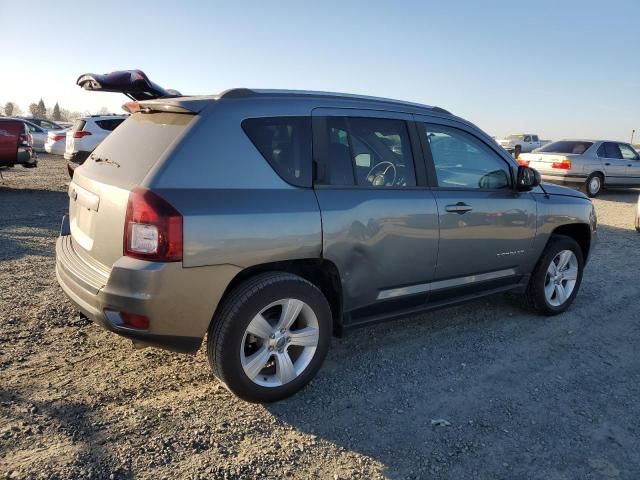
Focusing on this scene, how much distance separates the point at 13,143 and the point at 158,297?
35.6ft

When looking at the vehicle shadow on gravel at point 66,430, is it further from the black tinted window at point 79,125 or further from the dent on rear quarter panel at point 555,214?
the black tinted window at point 79,125

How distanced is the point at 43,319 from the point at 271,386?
2.19 metres

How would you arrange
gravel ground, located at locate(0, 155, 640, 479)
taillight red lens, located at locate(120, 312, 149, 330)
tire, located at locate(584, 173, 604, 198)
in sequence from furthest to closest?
1. tire, located at locate(584, 173, 604, 198)
2. taillight red lens, located at locate(120, 312, 149, 330)
3. gravel ground, located at locate(0, 155, 640, 479)

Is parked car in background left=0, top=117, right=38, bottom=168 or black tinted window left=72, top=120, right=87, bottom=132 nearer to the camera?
parked car in background left=0, top=117, right=38, bottom=168

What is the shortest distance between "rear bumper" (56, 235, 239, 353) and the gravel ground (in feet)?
1.71

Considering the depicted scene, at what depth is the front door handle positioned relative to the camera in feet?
12.4

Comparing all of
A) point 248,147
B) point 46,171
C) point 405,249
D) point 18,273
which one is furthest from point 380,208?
point 46,171

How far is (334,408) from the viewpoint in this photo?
10.2 feet

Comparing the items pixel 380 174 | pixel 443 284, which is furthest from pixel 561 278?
pixel 380 174

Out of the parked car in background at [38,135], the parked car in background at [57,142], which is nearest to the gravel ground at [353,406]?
the parked car in background at [57,142]

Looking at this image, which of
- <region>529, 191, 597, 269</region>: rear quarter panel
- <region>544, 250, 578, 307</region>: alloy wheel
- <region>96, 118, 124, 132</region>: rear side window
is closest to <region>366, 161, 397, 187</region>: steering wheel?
<region>529, 191, 597, 269</region>: rear quarter panel

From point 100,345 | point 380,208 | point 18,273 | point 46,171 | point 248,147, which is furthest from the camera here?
point 46,171

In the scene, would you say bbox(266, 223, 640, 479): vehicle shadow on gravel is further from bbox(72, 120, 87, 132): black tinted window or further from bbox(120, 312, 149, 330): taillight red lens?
bbox(72, 120, 87, 132): black tinted window

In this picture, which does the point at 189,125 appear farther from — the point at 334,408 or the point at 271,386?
the point at 334,408
